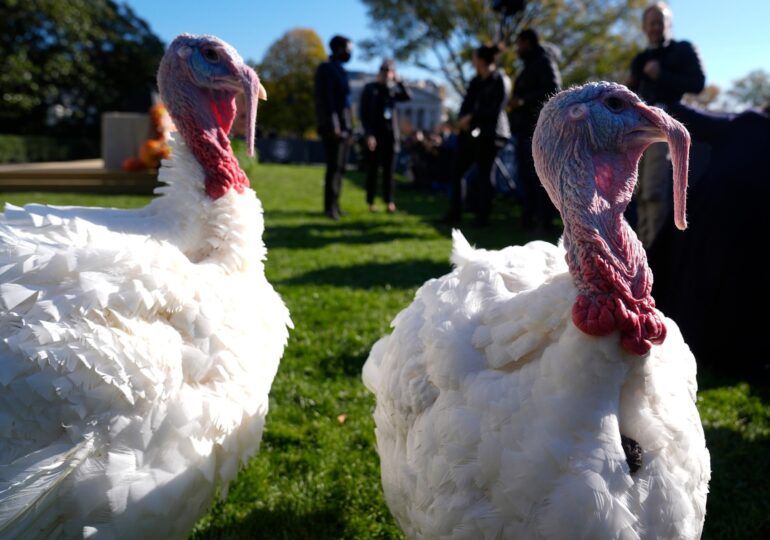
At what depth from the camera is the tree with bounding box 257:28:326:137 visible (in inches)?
1735

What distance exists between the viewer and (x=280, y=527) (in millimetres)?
2441

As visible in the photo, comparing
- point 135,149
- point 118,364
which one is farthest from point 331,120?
point 135,149

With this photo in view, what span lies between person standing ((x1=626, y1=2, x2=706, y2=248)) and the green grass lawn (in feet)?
6.38

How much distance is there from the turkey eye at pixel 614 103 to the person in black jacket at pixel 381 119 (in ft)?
27.2

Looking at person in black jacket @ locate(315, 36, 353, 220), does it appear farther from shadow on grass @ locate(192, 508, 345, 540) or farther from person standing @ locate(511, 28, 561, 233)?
shadow on grass @ locate(192, 508, 345, 540)

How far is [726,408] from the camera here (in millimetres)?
3416

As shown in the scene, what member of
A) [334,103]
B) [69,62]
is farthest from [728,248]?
[69,62]

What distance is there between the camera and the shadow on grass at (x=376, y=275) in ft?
18.6

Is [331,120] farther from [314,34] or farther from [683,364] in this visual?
[314,34]

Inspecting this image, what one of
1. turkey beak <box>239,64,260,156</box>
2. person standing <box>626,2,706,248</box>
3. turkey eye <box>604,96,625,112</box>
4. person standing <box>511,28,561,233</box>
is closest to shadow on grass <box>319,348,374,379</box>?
turkey beak <box>239,64,260,156</box>

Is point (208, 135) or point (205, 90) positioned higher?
point (205, 90)

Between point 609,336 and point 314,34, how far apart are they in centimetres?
5237

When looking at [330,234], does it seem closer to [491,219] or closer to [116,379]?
[491,219]

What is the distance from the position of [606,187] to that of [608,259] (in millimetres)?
251
